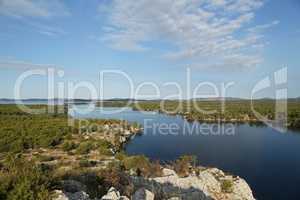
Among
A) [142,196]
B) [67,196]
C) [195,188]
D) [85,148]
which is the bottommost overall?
[85,148]

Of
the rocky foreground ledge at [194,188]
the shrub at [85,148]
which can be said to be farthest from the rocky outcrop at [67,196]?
the shrub at [85,148]

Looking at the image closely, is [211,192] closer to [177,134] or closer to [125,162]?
[125,162]

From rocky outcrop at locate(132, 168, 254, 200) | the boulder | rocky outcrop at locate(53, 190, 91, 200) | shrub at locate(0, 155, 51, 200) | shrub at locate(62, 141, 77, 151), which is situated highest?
shrub at locate(0, 155, 51, 200)

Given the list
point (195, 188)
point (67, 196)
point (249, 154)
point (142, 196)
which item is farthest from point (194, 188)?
point (249, 154)

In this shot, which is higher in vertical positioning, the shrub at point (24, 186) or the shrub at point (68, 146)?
the shrub at point (24, 186)

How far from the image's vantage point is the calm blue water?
47.9ft

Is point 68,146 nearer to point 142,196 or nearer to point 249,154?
point 249,154

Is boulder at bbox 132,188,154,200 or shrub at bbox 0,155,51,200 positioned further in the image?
boulder at bbox 132,188,154,200

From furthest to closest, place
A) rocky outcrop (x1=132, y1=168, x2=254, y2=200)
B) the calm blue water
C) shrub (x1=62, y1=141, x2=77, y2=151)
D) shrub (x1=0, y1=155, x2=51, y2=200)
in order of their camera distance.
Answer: shrub (x1=62, y1=141, x2=77, y2=151), the calm blue water, rocky outcrop (x1=132, y1=168, x2=254, y2=200), shrub (x1=0, y1=155, x2=51, y2=200)

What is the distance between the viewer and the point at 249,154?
20953 mm

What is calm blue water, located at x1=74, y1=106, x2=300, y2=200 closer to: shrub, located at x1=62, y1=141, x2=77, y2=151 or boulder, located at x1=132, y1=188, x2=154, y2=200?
shrub, located at x1=62, y1=141, x2=77, y2=151

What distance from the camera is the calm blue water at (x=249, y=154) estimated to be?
47.9 ft

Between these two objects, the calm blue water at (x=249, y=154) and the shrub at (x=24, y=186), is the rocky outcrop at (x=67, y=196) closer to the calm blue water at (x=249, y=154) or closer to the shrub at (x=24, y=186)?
the shrub at (x=24, y=186)

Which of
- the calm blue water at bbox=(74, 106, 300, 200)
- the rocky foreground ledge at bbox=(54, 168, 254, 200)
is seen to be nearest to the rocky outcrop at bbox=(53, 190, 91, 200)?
the rocky foreground ledge at bbox=(54, 168, 254, 200)
